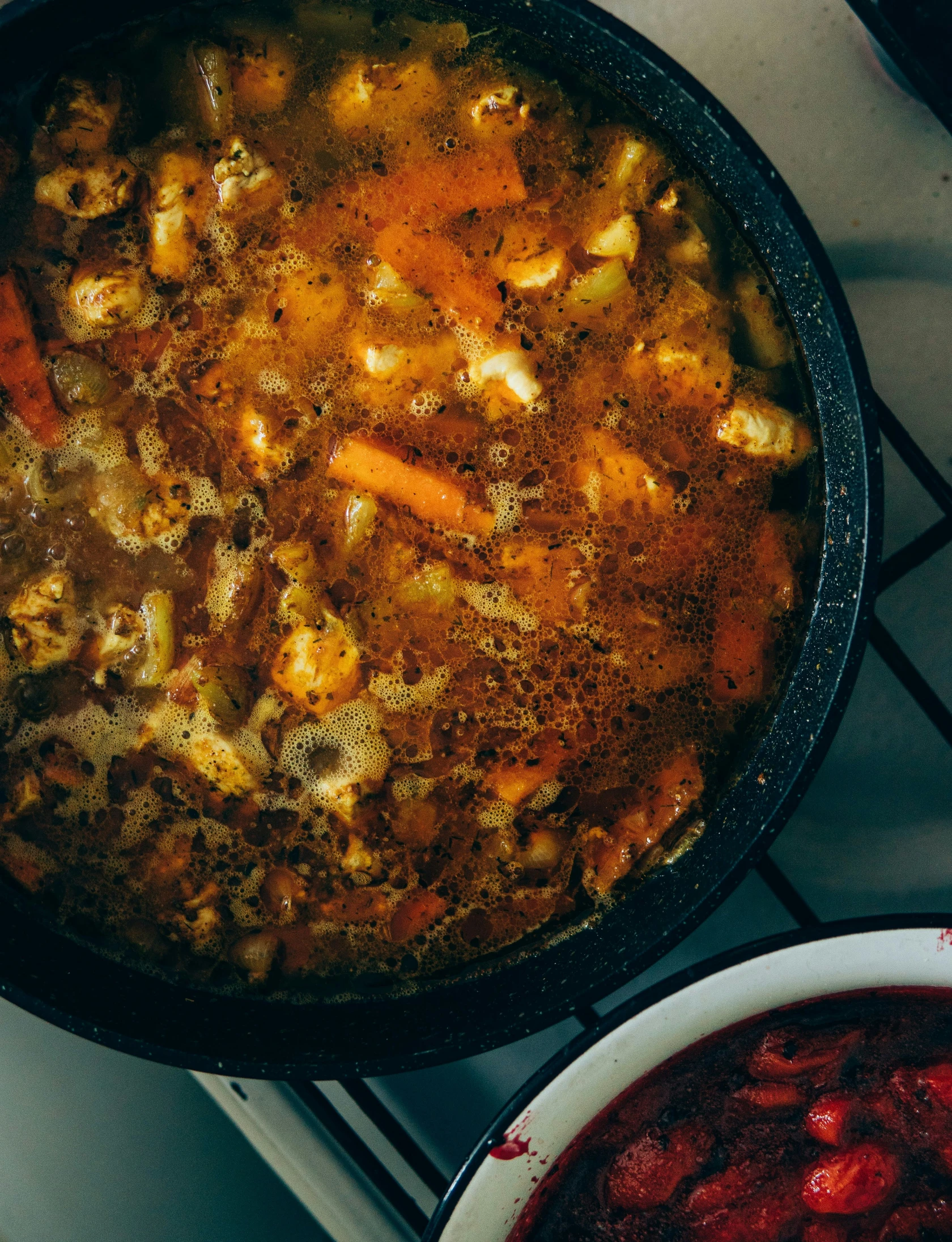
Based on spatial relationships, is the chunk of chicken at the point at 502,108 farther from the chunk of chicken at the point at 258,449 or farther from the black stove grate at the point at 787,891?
the black stove grate at the point at 787,891

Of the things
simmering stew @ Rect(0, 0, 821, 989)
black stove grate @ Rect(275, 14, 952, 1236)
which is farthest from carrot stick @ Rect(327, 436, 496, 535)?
black stove grate @ Rect(275, 14, 952, 1236)

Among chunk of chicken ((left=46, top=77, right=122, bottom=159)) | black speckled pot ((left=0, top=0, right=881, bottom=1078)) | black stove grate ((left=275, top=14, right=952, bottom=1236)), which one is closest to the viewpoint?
black speckled pot ((left=0, top=0, right=881, bottom=1078))

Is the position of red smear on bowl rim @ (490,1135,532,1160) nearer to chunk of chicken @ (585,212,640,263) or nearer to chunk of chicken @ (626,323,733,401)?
chunk of chicken @ (626,323,733,401)

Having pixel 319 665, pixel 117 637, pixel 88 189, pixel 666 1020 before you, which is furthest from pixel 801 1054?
pixel 88 189

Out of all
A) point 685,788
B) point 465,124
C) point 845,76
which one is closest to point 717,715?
point 685,788

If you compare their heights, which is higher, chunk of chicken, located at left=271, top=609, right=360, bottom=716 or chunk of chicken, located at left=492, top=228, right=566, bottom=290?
chunk of chicken, located at left=492, top=228, right=566, bottom=290

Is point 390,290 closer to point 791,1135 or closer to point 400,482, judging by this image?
point 400,482
